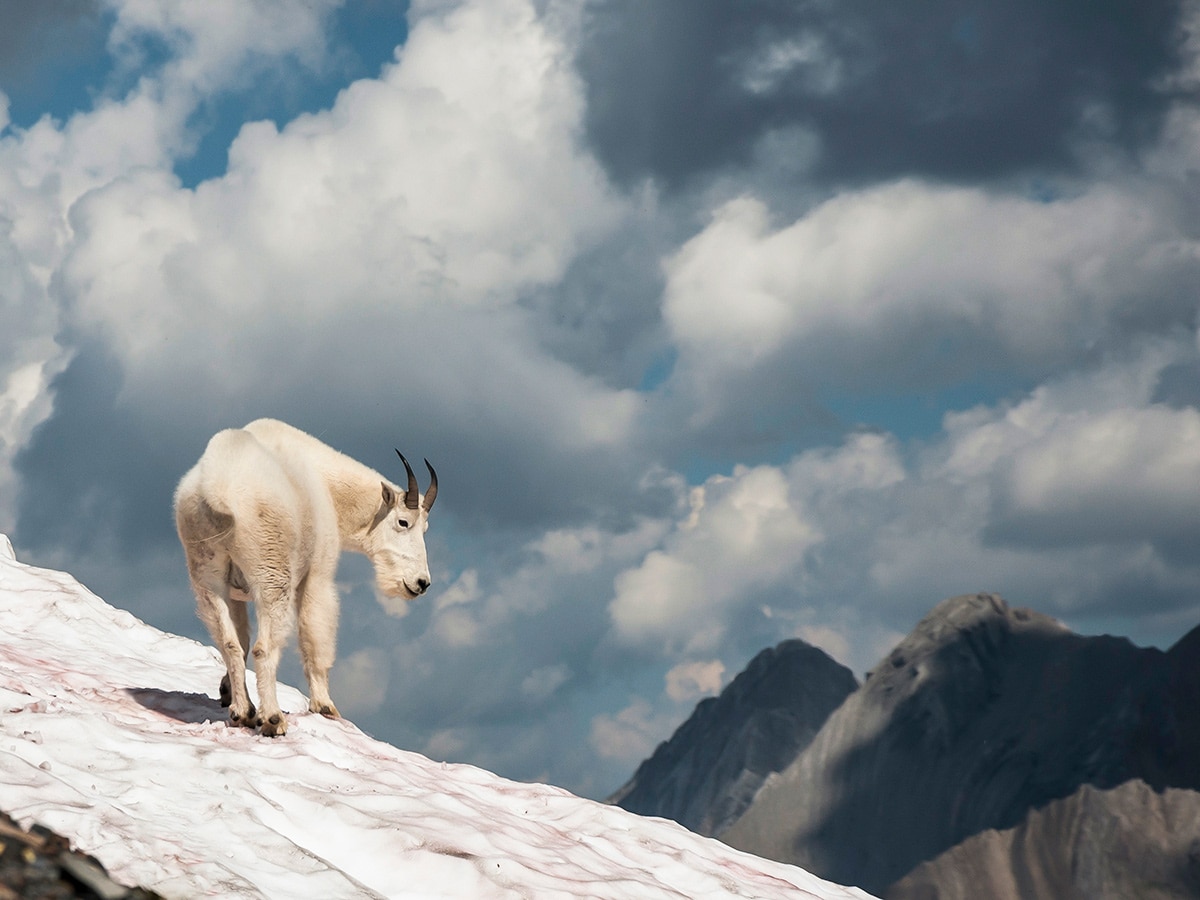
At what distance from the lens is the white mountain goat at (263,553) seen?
13.7 meters

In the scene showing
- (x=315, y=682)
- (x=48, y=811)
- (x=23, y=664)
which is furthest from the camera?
(x=315, y=682)

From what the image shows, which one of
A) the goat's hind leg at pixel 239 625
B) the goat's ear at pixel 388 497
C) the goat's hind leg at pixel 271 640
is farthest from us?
the goat's ear at pixel 388 497

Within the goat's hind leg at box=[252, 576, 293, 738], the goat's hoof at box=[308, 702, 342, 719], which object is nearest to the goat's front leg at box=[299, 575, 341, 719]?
the goat's hoof at box=[308, 702, 342, 719]

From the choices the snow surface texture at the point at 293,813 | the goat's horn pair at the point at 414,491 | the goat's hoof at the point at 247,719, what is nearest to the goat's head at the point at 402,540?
the goat's horn pair at the point at 414,491

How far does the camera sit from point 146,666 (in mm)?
17656

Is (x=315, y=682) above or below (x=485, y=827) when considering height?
above

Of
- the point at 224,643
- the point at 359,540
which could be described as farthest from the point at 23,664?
the point at 359,540

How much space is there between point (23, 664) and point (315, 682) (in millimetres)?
3359

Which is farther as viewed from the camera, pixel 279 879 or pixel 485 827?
pixel 485 827

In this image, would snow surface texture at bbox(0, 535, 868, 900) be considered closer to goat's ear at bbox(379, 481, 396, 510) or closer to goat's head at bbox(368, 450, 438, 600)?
goat's head at bbox(368, 450, 438, 600)

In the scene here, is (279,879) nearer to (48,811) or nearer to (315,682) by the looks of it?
(48,811)

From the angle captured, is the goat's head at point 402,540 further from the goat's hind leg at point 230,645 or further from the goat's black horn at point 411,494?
the goat's hind leg at point 230,645

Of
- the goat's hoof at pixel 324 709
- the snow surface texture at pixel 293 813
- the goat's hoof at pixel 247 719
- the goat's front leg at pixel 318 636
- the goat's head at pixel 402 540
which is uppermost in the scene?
the goat's head at pixel 402 540

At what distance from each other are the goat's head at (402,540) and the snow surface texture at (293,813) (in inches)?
98.7
